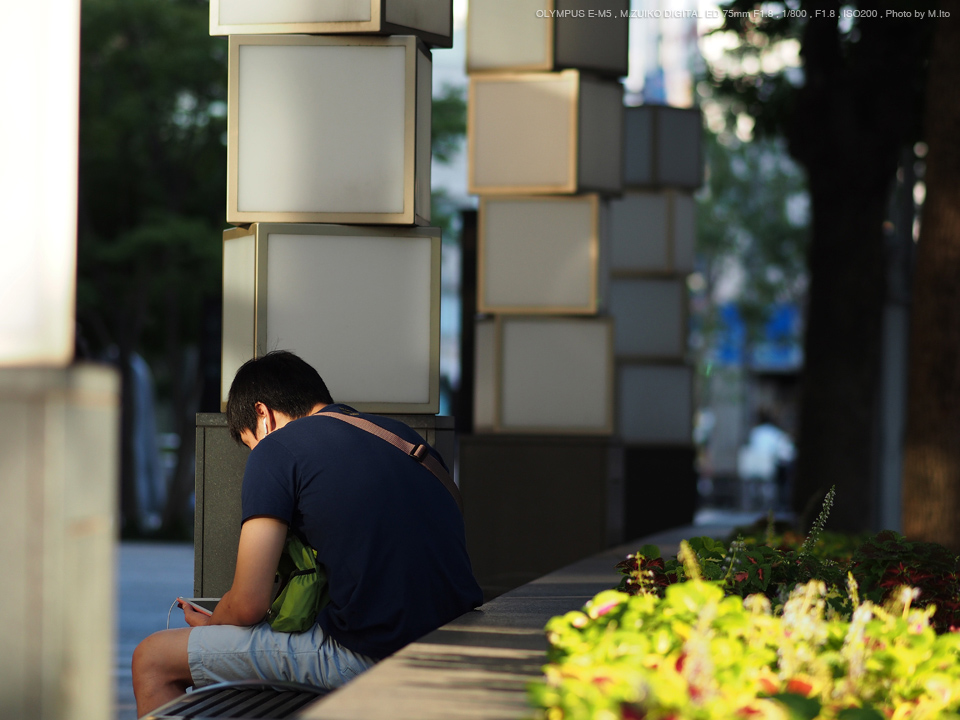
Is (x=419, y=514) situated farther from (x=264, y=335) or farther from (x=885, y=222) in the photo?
(x=885, y=222)

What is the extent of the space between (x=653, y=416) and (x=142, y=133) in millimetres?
11700

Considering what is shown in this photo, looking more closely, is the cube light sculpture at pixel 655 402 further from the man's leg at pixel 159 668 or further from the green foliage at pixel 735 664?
the green foliage at pixel 735 664

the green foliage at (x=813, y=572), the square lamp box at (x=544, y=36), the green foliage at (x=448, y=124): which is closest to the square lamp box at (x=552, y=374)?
the square lamp box at (x=544, y=36)

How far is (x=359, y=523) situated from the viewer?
3.61m

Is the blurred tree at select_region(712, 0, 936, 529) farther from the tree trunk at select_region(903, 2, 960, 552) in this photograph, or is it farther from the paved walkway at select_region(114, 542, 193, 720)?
the paved walkway at select_region(114, 542, 193, 720)

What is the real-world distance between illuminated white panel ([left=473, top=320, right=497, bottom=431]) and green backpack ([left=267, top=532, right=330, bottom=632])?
152 inches

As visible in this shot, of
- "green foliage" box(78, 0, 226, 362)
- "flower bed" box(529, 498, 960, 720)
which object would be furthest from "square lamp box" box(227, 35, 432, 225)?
"green foliage" box(78, 0, 226, 362)

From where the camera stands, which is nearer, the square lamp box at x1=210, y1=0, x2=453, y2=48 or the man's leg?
the man's leg

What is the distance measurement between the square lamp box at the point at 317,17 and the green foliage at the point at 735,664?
2.74 meters

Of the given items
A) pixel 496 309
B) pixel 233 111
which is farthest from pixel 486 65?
pixel 233 111

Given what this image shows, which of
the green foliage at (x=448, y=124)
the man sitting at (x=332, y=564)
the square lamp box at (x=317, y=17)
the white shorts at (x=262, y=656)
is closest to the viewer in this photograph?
the man sitting at (x=332, y=564)

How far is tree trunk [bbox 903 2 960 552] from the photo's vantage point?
764cm

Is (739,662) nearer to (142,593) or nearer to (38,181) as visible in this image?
(38,181)

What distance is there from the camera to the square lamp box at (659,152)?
10672 millimetres
